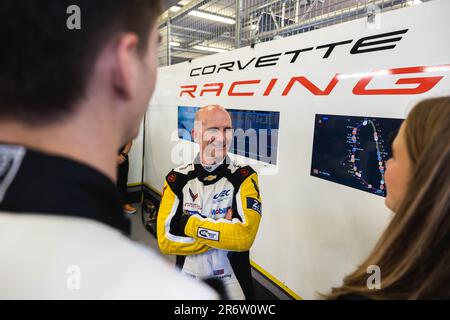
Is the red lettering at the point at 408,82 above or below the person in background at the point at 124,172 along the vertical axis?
above

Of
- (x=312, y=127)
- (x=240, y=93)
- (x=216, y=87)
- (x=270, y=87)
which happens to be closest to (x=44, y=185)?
(x=312, y=127)

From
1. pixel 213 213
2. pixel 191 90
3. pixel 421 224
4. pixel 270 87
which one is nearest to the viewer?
pixel 421 224

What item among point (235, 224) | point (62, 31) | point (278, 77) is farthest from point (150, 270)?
point (278, 77)

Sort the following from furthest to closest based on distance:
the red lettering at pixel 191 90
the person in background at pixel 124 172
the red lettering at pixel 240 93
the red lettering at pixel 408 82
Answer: the person in background at pixel 124 172
the red lettering at pixel 191 90
the red lettering at pixel 240 93
the red lettering at pixel 408 82

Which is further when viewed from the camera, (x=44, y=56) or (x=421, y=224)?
(x=421, y=224)

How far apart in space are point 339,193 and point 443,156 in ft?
3.31

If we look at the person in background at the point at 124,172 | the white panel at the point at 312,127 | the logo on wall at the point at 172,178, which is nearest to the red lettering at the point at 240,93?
the white panel at the point at 312,127

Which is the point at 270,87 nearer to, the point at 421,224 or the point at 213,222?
the point at 213,222

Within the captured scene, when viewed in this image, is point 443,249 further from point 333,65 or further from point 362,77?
point 333,65

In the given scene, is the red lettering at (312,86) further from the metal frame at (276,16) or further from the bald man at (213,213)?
the bald man at (213,213)

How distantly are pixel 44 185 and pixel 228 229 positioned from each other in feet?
3.24

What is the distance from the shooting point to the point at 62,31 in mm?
325

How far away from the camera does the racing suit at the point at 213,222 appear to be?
1.22 m

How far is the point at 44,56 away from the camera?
0.33 metres
